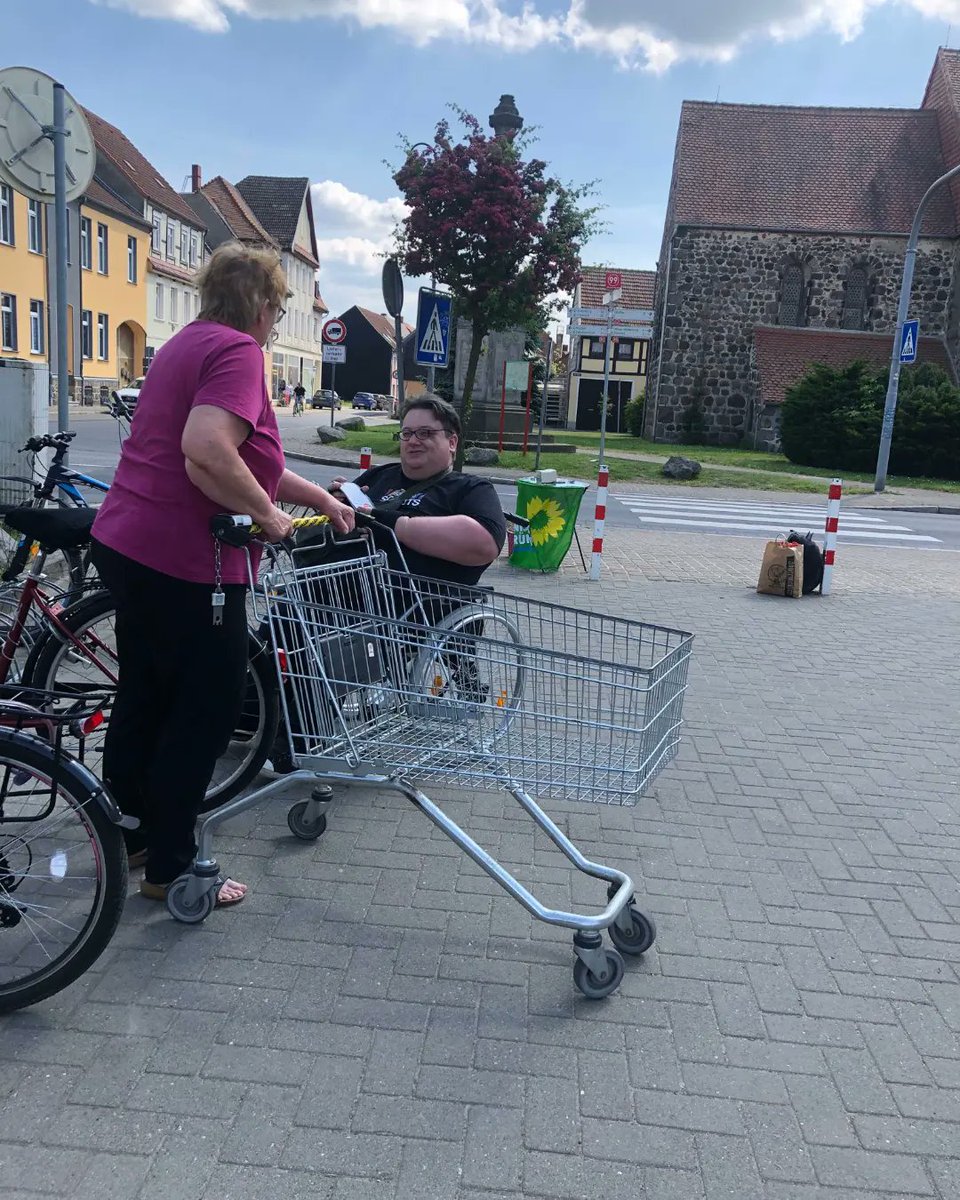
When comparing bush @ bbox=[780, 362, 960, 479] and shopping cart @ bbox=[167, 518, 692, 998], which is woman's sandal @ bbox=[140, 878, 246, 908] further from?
bush @ bbox=[780, 362, 960, 479]

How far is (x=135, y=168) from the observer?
5103cm

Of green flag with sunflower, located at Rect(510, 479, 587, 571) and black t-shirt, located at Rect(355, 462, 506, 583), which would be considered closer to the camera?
black t-shirt, located at Rect(355, 462, 506, 583)

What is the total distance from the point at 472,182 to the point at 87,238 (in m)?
28.6

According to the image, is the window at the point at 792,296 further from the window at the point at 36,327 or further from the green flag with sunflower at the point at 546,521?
the green flag with sunflower at the point at 546,521

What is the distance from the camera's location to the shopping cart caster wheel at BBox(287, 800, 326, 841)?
4.04 m

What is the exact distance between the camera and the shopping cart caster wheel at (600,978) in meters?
3.06

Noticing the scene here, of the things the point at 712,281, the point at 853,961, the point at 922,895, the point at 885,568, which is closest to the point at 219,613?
the point at 853,961

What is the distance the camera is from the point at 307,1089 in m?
2.58

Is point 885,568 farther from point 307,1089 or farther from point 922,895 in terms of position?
point 307,1089

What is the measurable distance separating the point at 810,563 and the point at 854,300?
101 ft

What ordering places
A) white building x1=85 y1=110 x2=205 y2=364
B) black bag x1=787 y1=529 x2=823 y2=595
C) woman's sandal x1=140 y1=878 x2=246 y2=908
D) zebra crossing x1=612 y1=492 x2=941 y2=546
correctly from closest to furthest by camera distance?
1. woman's sandal x1=140 y1=878 x2=246 y2=908
2. black bag x1=787 y1=529 x2=823 y2=595
3. zebra crossing x1=612 y1=492 x2=941 y2=546
4. white building x1=85 y1=110 x2=205 y2=364

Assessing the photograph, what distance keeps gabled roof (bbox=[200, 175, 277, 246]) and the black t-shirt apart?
66.2 meters

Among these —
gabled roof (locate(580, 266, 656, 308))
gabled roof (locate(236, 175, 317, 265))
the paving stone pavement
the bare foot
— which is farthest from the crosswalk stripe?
gabled roof (locate(236, 175, 317, 265))

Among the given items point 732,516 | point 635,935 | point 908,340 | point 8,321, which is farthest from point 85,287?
point 635,935
